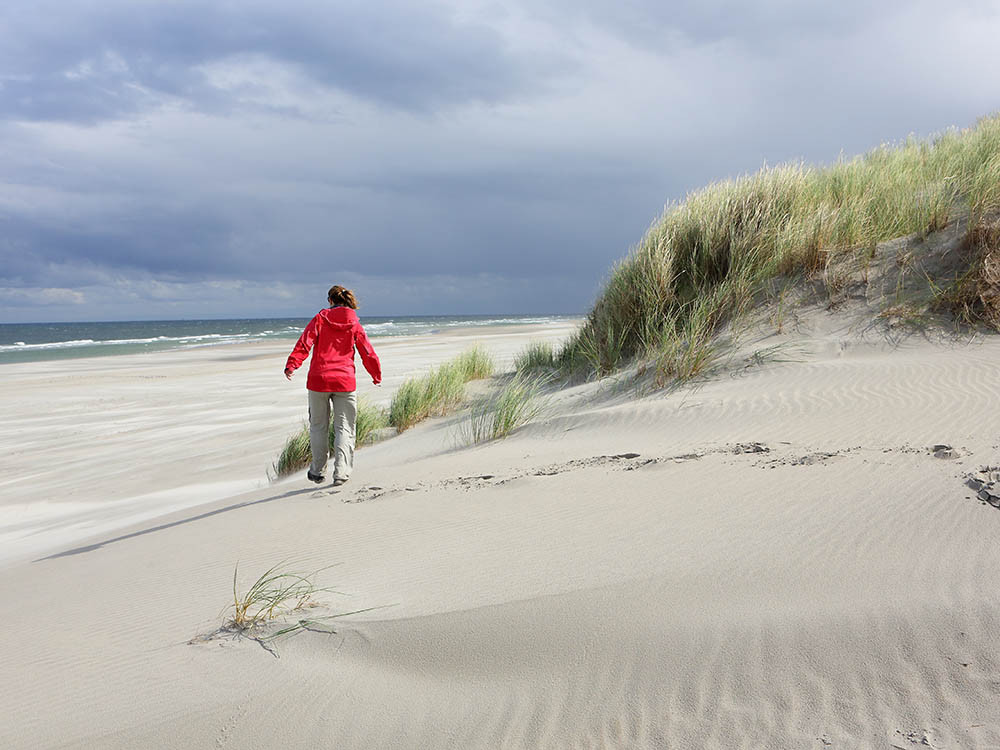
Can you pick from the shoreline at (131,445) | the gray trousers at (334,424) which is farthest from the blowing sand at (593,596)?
the shoreline at (131,445)

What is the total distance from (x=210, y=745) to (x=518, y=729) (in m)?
1.03

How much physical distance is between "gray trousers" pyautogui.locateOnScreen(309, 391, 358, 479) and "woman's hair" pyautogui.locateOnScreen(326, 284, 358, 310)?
81cm

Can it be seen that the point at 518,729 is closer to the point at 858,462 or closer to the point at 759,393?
the point at 858,462

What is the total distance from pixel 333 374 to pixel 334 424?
1.43ft

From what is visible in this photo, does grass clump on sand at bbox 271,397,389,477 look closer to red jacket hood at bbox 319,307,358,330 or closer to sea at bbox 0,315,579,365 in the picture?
red jacket hood at bbox 319,307,358,330

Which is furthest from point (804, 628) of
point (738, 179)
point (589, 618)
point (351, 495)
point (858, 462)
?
point (738, 179)

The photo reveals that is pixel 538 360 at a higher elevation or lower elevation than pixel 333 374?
lower

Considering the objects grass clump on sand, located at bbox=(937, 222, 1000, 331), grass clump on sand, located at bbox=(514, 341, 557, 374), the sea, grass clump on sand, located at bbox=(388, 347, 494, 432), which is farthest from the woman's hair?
the sea

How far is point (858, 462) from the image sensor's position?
12.6 feet

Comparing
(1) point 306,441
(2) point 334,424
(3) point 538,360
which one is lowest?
(1) point 306,441

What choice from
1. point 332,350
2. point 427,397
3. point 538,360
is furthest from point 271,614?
point 538,360

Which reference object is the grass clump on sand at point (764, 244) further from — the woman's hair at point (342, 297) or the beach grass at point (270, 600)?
the beach grass at point (270, 600)

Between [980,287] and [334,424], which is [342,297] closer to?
[334,424]

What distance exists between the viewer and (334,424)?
234 inches
